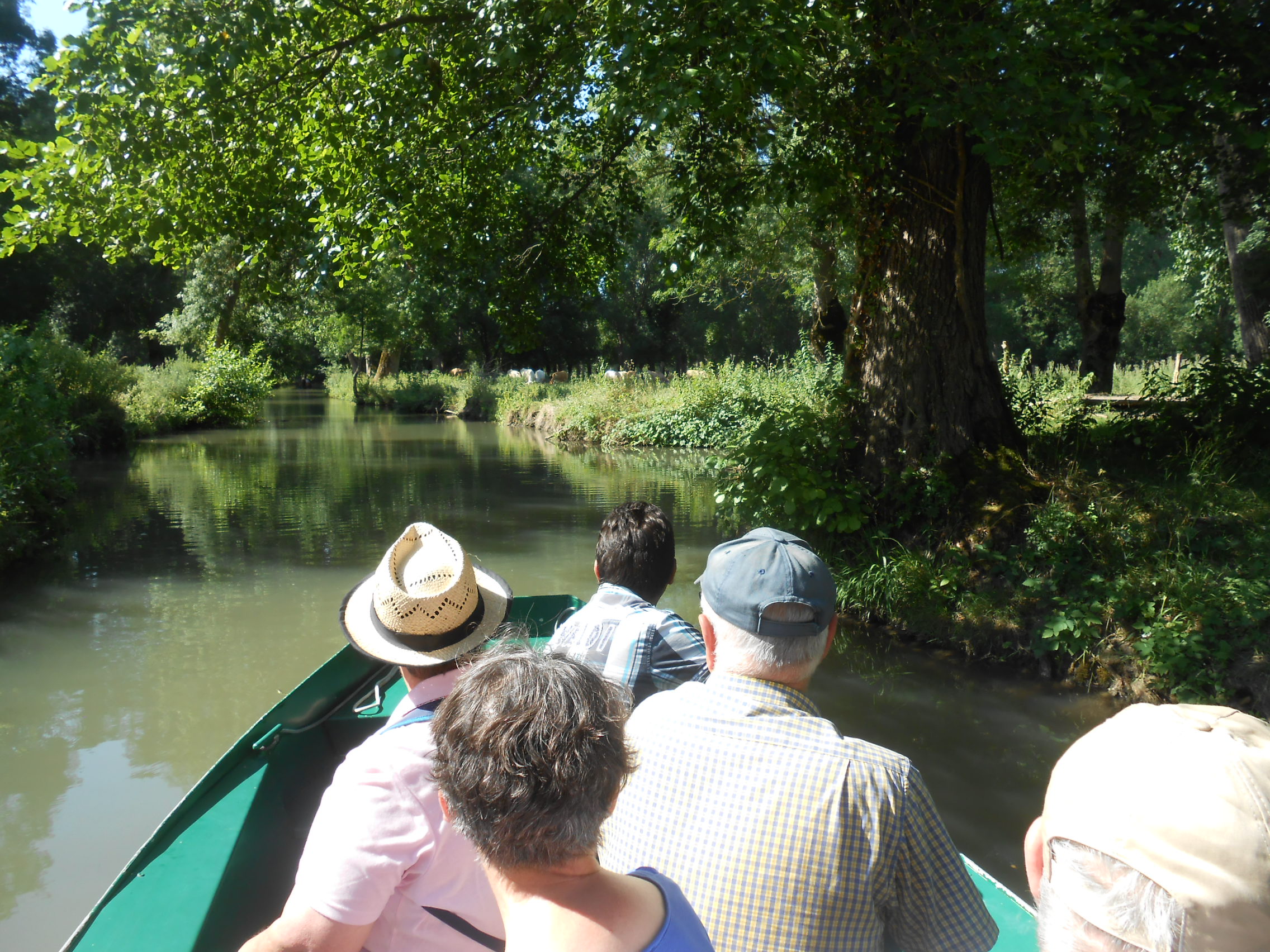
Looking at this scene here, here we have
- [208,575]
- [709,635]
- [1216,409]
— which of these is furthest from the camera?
[208,575]

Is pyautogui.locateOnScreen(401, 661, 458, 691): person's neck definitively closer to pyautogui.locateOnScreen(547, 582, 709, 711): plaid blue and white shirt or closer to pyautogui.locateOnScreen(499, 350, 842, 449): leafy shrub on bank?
pyautogui.locateOnScreen(547, 582, 709, 711): plaid blue and white shirt

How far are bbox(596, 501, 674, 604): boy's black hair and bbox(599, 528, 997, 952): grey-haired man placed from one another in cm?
131

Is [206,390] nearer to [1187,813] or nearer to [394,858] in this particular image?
[394,858]

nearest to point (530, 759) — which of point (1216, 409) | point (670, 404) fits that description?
point (1216, 409)

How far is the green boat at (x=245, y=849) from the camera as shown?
2420mm

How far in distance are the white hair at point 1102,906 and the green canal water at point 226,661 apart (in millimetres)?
4044

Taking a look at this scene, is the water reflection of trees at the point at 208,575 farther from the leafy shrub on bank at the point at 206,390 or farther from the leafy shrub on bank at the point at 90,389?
the leafy shrub on bank at the point at 206,390

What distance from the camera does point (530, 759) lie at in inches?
51.2

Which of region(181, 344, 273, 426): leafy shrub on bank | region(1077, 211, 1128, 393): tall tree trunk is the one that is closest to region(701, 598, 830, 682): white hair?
region(1077, 211, 1128, 393): tall tree trunk

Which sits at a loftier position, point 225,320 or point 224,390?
point 225,320

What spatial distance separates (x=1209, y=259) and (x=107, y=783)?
61.4ft

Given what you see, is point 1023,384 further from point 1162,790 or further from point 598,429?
point 598,429

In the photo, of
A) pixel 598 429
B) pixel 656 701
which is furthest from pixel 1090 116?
pixel 598 429

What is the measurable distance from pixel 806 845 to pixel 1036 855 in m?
0.67
